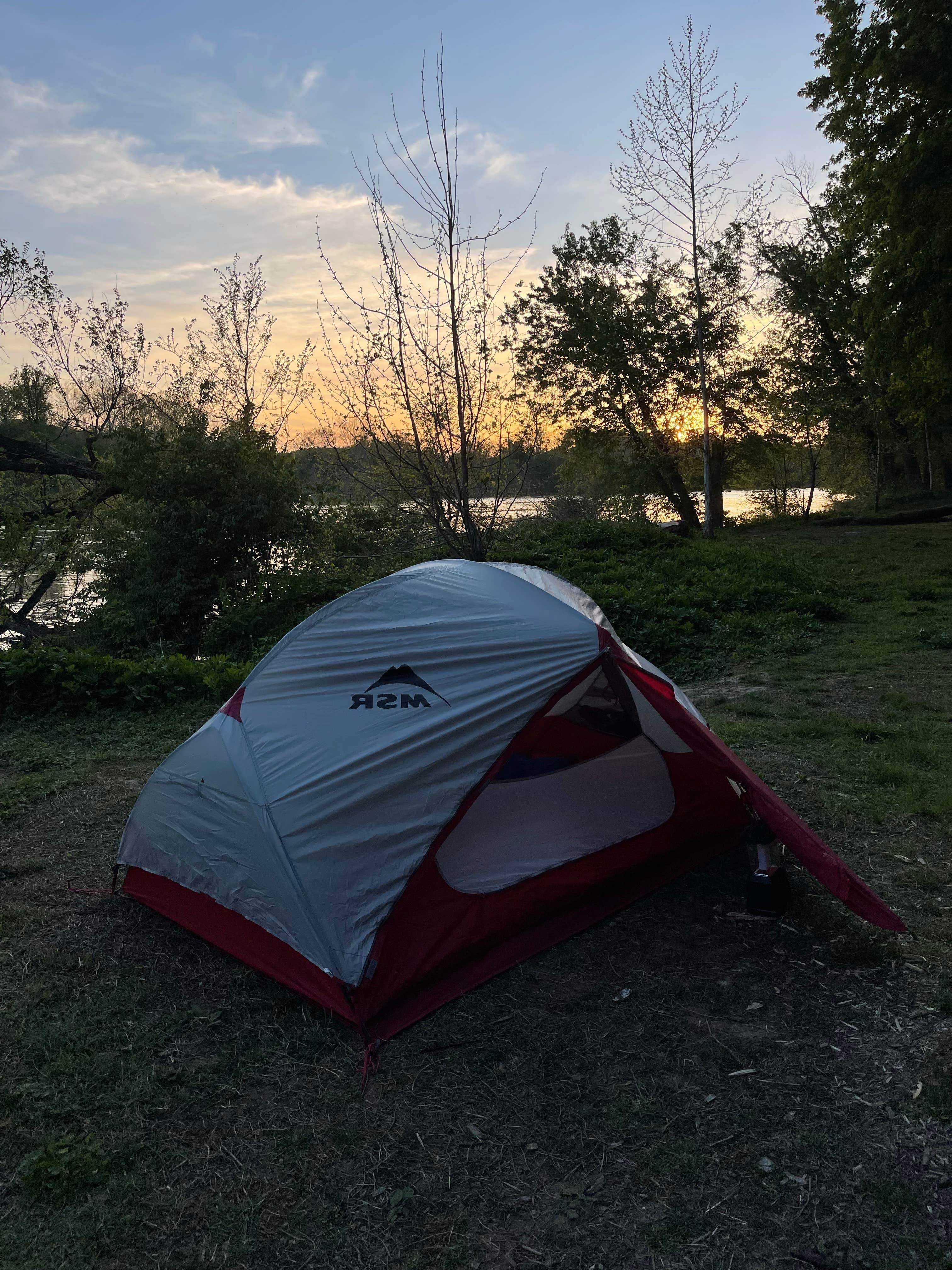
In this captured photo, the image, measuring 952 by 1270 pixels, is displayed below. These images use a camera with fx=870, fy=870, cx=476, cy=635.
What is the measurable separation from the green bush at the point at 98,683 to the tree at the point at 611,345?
1574 centimetres

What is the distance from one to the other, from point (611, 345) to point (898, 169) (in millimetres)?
9074

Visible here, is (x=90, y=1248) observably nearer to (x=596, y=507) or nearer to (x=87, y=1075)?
(x=87, y=1075)

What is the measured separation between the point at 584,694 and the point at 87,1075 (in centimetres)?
279

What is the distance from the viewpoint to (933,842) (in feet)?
15.2

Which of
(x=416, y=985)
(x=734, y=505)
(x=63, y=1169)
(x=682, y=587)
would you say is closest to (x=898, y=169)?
(x=682, y=587)

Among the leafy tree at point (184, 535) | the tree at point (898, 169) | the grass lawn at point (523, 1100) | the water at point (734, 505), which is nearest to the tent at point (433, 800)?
the grass lawn at point (523, 1100)

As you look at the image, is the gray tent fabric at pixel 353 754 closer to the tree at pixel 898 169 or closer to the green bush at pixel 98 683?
the green bush at pixel 98 683

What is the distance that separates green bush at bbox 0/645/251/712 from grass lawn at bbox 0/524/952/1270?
3.93 meters

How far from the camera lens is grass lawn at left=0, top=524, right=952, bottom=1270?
7.86 feet

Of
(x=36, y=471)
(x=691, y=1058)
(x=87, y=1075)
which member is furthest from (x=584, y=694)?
(x=36, y=471)

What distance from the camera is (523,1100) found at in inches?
115

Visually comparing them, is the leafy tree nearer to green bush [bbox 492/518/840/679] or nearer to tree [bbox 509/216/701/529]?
green bush [bbox 492/518/840/679]

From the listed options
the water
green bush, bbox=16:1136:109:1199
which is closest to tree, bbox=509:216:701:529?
the water

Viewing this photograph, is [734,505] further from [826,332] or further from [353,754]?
[353,754]
